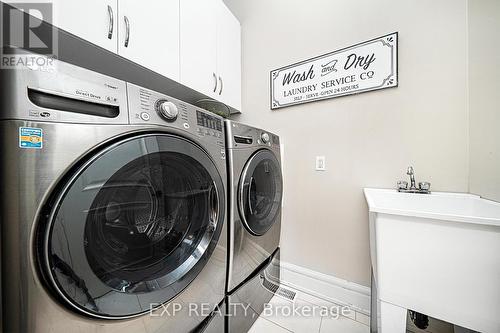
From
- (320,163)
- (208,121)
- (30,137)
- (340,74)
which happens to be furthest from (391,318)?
(340,74)

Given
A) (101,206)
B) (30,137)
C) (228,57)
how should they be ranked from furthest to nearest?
1. (228,57)
2. (101,206)
3. (30,137)

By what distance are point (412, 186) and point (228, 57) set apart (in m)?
1.61

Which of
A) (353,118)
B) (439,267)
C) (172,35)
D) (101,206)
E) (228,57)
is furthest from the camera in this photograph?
(228,57)

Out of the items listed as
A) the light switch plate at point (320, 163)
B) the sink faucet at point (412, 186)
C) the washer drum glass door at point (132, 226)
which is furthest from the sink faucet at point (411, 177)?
the washer drum glass door at point (132, 226)

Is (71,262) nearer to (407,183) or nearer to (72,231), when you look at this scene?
(72,231)

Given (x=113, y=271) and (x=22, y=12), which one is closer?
(x=113, y=271)

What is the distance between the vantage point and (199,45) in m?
1.30

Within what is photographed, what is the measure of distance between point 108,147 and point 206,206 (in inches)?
16.0

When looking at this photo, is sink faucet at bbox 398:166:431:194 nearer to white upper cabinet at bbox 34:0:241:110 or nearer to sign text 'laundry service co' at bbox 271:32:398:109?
sign text 'laundry service co' at bbox 271:32:398:109

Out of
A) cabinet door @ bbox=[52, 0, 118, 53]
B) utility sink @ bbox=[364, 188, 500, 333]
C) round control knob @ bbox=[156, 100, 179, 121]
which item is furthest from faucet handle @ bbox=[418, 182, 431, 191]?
cabinet door @ bbox=[52, 0, 118, 53]

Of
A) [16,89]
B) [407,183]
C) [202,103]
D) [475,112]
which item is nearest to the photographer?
[16,89]

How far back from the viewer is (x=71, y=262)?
0.45m

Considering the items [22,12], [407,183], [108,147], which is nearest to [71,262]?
[108,147]

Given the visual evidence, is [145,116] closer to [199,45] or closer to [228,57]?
[199,45]
